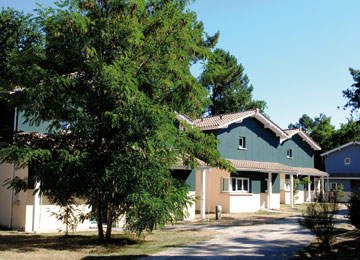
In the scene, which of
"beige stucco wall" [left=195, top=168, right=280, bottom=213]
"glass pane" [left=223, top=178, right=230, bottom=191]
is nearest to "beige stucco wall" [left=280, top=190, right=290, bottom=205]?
"beige stucco wall" [left=195, top=168, right=280, bottom=213]

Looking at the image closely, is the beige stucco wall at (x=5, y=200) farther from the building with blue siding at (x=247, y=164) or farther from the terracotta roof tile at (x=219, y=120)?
the terracotta roof tile at (x=219, y=120)

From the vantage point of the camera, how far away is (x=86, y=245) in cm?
1277

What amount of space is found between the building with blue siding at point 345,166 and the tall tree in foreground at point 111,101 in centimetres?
3333

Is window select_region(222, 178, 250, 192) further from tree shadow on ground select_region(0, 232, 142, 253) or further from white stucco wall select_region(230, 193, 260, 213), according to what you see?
tree shadow on ground select_region(0, 232, 142, 253)

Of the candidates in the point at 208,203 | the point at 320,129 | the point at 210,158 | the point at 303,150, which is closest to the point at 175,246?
the point at 210,158

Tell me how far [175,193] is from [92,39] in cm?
563

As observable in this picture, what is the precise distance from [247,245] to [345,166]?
34.8 meters

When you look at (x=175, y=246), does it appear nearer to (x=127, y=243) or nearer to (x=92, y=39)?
(x=127, y=243)

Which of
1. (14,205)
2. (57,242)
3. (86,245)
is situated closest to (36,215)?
(14,205)

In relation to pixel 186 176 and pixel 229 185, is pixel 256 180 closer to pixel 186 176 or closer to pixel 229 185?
pixel 229 185

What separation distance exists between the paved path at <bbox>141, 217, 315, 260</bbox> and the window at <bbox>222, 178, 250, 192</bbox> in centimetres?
862

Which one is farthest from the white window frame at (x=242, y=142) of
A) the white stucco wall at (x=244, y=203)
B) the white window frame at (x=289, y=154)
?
the white window frame at (x=289, y=154)

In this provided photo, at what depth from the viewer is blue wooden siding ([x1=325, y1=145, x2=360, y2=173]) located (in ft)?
139

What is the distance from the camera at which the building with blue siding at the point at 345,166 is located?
1610 inches
